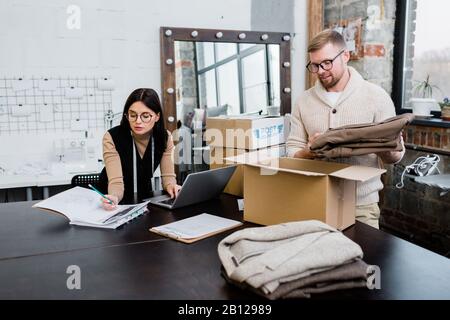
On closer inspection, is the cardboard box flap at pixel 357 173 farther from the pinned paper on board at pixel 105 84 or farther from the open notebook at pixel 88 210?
the pinned paper on board at pixel 105 84

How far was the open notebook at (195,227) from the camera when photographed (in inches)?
64.7

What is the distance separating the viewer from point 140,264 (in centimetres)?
142

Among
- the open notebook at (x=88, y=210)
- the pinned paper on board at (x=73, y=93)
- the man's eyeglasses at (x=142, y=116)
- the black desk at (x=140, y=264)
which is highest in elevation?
the pinned paper on board at (x=73, y=93)

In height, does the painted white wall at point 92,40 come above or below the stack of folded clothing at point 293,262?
above

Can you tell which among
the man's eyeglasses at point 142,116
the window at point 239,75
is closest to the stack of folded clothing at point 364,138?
the man's eyeglasses at point 142,116

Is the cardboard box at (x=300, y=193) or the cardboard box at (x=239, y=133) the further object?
the cardboard box at (x=239, y=133)

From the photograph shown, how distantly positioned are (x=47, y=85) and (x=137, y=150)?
1.22 m

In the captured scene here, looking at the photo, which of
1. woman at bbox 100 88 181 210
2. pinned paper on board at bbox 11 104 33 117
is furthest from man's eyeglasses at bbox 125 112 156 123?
pinned paper on board at bbox 11 104 33 117

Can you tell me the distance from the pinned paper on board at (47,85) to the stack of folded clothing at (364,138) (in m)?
2.17

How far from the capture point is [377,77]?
347cm

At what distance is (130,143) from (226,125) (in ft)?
2.25

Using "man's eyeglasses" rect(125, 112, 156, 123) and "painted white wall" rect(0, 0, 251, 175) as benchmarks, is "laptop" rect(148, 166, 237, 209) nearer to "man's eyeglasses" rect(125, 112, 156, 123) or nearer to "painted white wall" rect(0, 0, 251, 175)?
"man's eyeglasses" rect(125, 112, 156, 123)
